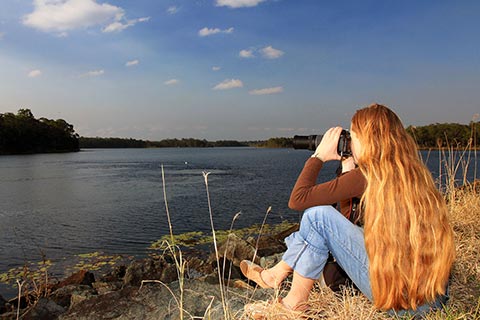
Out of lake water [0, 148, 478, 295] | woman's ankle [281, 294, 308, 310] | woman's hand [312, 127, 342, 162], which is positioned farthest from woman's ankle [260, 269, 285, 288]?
lake water [0, 148, 478, 295]

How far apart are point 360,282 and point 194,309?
4.41 feet

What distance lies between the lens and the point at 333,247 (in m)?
2.12

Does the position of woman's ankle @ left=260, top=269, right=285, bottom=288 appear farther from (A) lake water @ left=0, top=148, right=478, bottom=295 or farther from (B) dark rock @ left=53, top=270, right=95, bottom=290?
(A) lake water @ left=0, top=148, right=478, bottom=295

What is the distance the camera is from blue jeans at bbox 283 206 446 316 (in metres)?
2.04

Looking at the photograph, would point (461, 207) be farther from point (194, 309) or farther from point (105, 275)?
point (105, 275)

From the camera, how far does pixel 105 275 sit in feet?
20.8

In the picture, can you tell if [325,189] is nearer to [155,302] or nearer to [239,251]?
[155,302]

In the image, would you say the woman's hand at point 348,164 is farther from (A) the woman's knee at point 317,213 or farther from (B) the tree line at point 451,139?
(B) the tree line at point 451,139

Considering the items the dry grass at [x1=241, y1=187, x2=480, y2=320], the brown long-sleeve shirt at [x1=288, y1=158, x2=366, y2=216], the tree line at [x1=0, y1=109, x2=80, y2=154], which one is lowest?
the dry grass at [x1=241, y1=187, x2=480, y2=320]

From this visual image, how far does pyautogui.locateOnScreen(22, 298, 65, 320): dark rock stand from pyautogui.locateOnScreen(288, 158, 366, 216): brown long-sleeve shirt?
3.29m

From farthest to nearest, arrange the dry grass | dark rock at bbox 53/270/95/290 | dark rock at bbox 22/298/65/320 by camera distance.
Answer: dark rock at bbox 53/270/95/290 → dark rock at bbox 22/298/65/320 → the dry grass

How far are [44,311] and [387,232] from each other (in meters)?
3.89

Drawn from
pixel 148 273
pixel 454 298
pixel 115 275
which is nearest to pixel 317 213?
pixel 454 298

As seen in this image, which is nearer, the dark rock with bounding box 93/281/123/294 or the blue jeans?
the blue jeans
